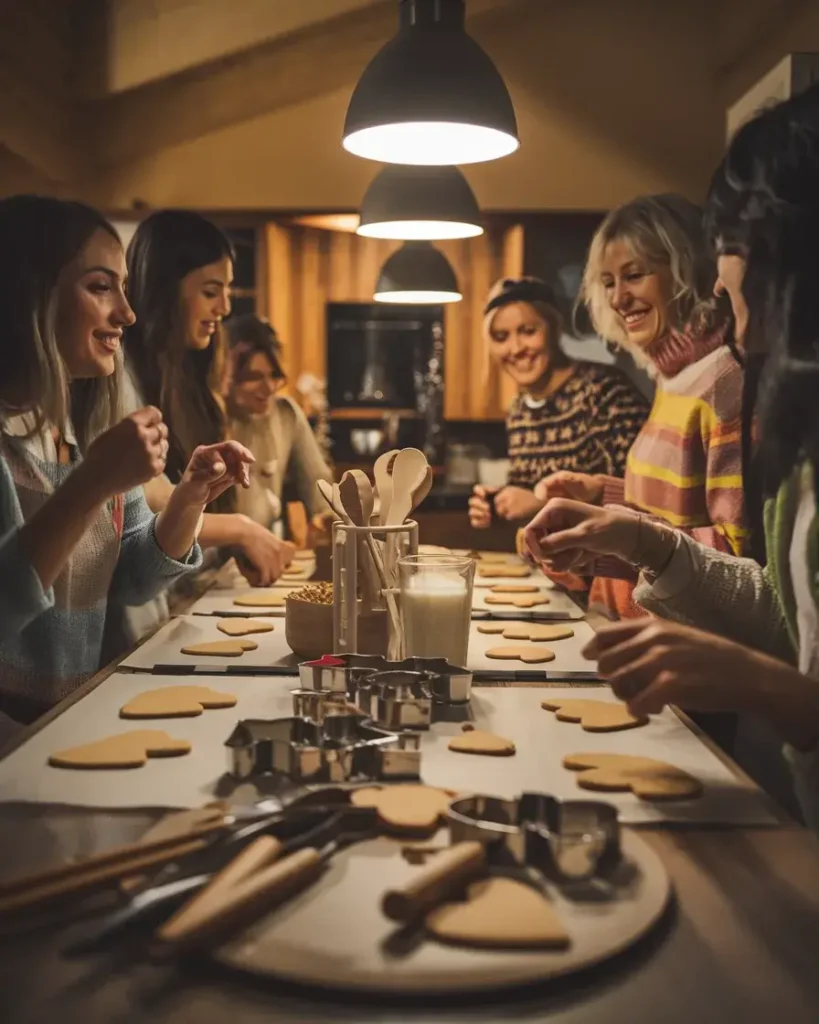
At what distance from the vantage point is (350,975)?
0.58 m

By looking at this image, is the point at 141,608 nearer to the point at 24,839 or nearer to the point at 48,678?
the point at 48,678

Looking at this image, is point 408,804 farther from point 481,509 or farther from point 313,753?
point 481,509

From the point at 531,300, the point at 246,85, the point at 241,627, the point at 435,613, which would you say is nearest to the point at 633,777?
the point at 435,613

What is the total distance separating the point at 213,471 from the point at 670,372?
1094 mm

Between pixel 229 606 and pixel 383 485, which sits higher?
pixel 383 485

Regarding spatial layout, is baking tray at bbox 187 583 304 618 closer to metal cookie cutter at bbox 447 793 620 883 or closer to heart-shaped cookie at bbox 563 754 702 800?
heart-shaped cookie at bbox 563 754 702 800

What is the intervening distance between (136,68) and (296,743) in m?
3.23

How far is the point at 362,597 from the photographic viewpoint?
1396 mm

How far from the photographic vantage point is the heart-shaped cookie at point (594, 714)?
1091mm

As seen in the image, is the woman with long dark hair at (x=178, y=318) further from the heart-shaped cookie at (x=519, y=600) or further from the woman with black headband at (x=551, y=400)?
the woman with black headband at (x=551, y=400)

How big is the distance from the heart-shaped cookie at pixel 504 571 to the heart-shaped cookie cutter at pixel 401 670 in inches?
38.7

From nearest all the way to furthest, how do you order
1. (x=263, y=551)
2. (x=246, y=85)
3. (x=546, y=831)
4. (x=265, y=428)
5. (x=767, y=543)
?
(x=546, y=831)
(x=767, y=543)
(x=263, y=551)
(x=265, y=428)
(x=246, y=85)

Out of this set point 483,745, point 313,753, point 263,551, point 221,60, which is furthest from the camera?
point 221,60

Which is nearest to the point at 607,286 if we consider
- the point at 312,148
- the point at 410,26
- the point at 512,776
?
the point at 410,26
